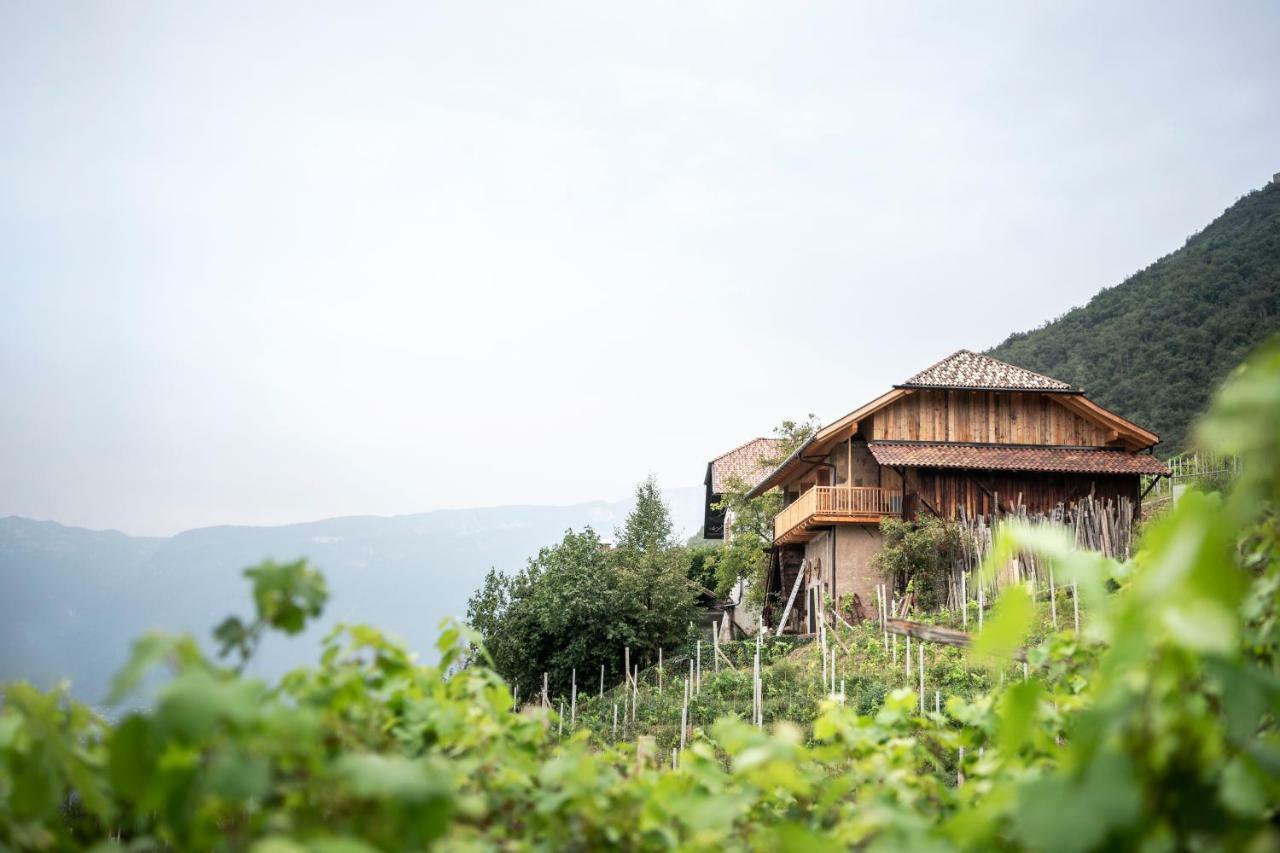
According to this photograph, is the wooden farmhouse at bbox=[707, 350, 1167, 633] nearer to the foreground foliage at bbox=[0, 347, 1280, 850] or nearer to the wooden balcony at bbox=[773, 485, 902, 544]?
the wooden balcony at bbox=[773, 485, 902, 544]

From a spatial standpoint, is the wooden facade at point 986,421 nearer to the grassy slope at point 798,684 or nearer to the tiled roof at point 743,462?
the grassy slope at point 798,684

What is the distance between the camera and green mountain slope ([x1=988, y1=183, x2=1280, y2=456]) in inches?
1617

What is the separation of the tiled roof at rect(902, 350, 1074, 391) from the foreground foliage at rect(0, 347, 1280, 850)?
2330cm

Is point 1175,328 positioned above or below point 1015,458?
above

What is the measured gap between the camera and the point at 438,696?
171 centimetres

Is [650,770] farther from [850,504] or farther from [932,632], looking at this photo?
[850,504]

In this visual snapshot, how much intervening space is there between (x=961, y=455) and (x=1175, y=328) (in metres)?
32.4

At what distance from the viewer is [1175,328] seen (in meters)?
47.3

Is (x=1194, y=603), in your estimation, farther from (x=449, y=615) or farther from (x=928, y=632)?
(x=928, y=632)

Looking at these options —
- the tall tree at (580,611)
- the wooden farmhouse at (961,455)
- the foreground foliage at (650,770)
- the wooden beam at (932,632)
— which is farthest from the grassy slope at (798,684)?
the foreground foliage at (650,770)

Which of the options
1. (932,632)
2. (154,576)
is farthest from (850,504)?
(154,576)

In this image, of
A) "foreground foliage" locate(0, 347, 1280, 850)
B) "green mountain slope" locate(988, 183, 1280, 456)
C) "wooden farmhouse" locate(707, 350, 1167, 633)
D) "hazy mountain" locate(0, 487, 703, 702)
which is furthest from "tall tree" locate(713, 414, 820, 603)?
"hazy mountain" locate(0, 487, 703, 702)

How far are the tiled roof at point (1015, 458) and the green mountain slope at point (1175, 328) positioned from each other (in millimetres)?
14900

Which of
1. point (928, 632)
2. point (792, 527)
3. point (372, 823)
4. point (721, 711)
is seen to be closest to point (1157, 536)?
point (372, 823)
